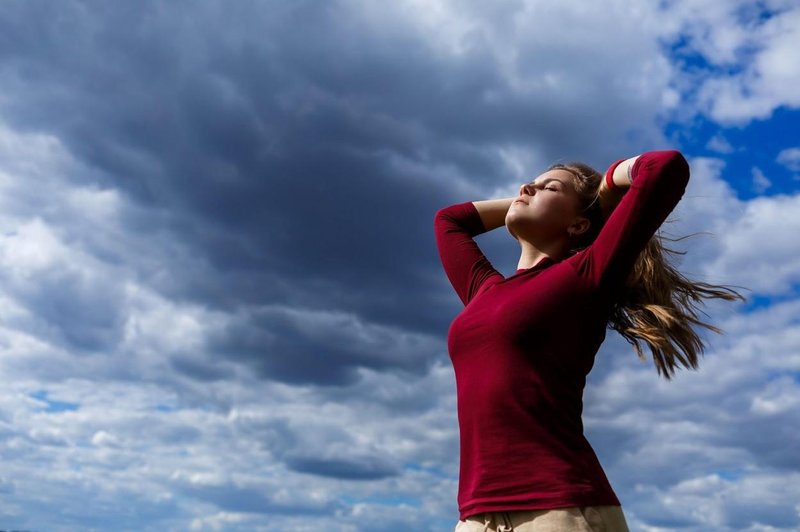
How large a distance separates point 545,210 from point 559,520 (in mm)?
2109

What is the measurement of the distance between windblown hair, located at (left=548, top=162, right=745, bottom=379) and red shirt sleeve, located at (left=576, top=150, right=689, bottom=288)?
53cm

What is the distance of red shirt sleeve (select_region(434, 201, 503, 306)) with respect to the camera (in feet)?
19.2

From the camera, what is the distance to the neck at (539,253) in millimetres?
5422

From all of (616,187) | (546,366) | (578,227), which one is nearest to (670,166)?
(616,187)

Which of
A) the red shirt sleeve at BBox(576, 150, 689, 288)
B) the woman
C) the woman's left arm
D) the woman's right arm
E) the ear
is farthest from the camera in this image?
the woman's right arm

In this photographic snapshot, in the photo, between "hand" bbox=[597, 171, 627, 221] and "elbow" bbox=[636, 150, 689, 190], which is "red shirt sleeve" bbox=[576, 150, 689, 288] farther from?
"hand" bbox=[597, 171, 627, 221]

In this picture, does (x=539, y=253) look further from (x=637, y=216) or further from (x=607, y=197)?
(x=637, y=216)

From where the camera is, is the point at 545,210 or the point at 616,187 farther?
the point at 545,210

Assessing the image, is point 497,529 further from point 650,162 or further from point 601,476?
point 650,162

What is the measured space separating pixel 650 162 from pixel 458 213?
2.15 m

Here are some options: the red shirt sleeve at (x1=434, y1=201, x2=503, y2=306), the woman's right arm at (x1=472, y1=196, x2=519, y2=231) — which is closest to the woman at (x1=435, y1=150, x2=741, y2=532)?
the red shirt sleeve at (x1=434, y1=201, x2=503, y2=306)

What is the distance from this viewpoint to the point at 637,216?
4.54 metres

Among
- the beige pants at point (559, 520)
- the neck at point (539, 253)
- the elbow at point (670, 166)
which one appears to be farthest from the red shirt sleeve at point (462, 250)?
the beige pants at point (559, 520)

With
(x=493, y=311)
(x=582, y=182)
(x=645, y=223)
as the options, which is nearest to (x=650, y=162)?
(x=645, y=223)
